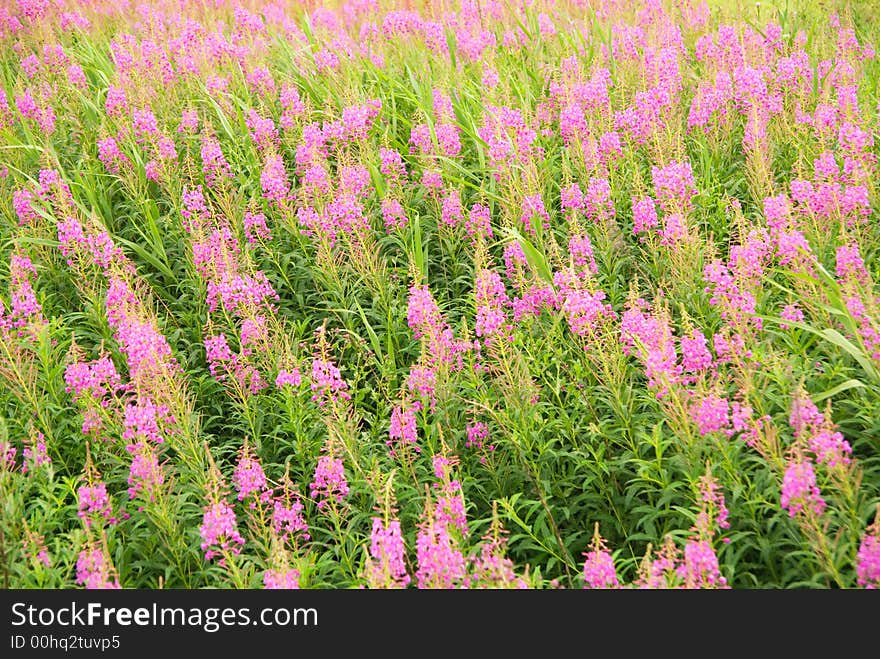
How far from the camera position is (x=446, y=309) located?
256 inches

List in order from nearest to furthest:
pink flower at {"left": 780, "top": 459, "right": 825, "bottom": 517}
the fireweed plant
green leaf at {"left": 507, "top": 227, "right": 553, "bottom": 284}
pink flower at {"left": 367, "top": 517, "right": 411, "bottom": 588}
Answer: pink flower at {"left": 780, "top": 459, "right": 825, "bottom": 517} → pink flower at {"left": 367, "top": 517, "right": 411, "bottom": 588} → the fireweed plant → green leaf at {"left": 507, "top": 227, "right": 553, "bottom": 284}

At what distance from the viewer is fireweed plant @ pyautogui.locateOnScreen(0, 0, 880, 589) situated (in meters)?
4.38

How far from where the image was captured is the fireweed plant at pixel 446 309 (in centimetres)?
438

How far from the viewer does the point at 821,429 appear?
3.87 metres

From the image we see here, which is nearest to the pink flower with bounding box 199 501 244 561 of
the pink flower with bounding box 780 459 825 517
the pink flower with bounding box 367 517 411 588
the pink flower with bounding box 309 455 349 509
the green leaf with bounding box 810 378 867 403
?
the pink flower with bounding box 309 455 349 509

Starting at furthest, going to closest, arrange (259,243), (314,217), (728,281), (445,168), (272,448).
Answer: (445,168) → (259,243) → (314,217) → (272,448) → (728,281)

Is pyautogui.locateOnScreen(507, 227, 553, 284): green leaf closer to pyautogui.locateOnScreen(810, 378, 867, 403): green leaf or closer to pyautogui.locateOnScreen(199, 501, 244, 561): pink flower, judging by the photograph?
pyautogui.locateOnScreen(810, 378, 867, 403): green leaf

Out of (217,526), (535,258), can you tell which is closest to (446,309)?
(535,258)

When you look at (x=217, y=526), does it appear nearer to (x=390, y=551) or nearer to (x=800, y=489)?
(x=390, y=551)

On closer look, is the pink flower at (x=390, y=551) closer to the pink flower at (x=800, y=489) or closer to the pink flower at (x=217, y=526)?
the pink flower at (x=217, y=526)

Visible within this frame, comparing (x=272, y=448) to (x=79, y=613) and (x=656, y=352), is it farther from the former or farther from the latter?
(x=656, y=352)

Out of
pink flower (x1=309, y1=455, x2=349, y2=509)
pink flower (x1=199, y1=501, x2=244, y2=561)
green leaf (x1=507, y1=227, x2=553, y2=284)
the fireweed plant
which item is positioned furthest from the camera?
green leaf (x1=507, y1=227, x2=553, y2=284)

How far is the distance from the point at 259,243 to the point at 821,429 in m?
4.07

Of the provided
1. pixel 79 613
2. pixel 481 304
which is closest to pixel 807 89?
pixel 481 304
